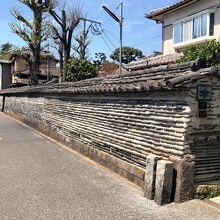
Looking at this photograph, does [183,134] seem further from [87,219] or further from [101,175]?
[101,175]

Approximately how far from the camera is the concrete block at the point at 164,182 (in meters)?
6.99

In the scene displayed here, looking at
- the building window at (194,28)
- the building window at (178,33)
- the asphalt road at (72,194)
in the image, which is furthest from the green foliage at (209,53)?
the building window at (178,33)

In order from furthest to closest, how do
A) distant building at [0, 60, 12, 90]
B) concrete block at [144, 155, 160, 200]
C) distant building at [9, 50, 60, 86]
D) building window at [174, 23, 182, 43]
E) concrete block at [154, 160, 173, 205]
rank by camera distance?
distant building at [0, 60, 12, 90] < distant building at [9, 50, 60, 86] < building window at [174, 23, 182, 43] < concrete block at [144, 155, 160, 200] < concrete block at [154, 160, 173, 205]

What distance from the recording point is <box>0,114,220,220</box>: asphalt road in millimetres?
6562

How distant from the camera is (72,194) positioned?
7.77m

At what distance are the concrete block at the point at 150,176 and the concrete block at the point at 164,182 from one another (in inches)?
7.8

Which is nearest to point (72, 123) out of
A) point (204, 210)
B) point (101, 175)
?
point (101, 175)

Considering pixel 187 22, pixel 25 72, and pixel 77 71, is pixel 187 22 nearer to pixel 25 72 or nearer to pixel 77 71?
pixel 77 71

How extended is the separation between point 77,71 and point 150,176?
861 inches

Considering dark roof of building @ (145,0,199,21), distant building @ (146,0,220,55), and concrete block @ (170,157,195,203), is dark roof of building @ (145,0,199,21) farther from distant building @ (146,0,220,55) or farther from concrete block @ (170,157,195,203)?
concrete block @ (170,157,195,203)

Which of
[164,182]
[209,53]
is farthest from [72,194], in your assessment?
[209,53]

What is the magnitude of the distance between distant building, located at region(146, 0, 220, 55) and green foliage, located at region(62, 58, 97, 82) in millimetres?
6006

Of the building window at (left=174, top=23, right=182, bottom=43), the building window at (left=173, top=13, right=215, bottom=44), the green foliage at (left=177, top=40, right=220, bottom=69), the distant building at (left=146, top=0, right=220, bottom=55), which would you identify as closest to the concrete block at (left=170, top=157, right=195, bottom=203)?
the green foliage at (left=177, top=40, right=220, bottom=69)

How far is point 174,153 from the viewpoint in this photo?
7.30 m
